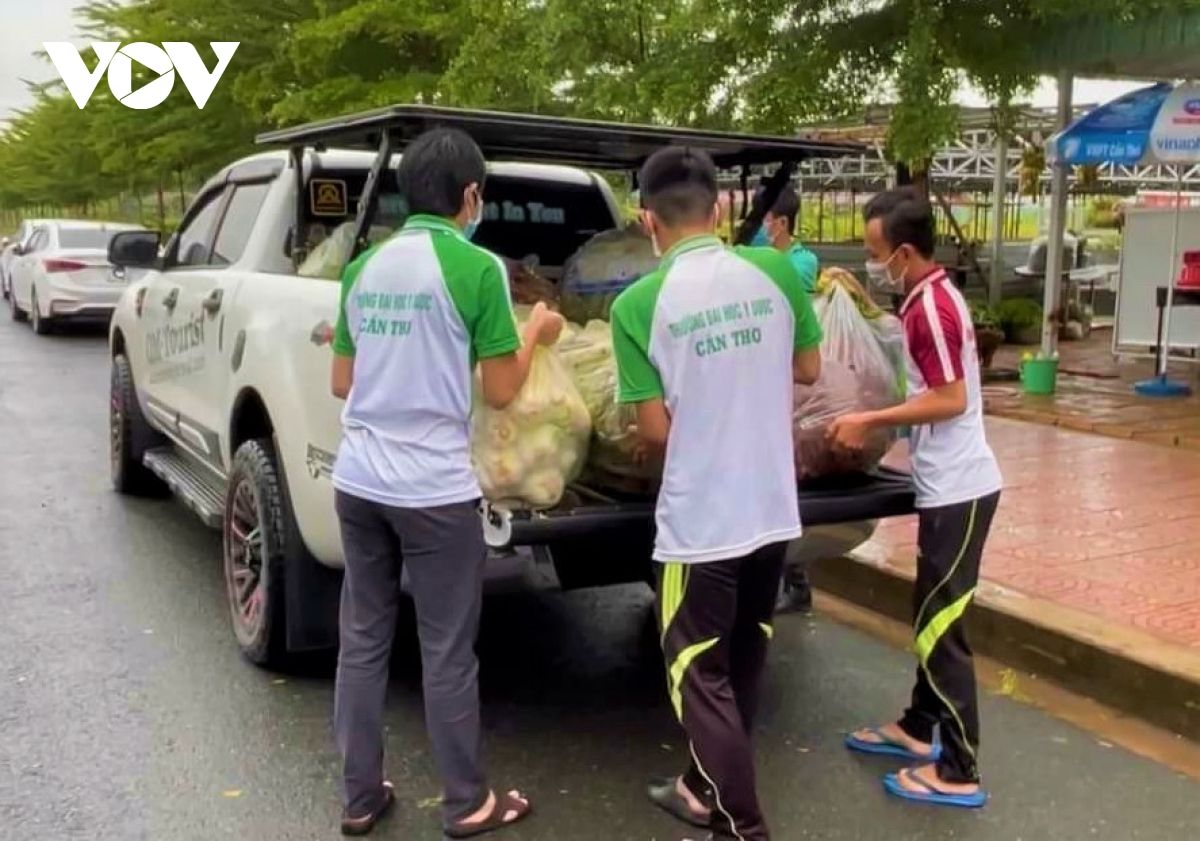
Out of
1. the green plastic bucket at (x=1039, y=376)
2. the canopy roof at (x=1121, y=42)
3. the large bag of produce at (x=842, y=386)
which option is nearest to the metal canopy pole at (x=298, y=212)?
the large bag of produce at (x=842, y=386)

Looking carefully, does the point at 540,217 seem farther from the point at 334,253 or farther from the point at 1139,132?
the point at 1139,132

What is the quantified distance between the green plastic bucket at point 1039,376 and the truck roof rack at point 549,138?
6.10 meters

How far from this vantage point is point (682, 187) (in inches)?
131

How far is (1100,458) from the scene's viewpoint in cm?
834

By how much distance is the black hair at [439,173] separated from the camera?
3449mm

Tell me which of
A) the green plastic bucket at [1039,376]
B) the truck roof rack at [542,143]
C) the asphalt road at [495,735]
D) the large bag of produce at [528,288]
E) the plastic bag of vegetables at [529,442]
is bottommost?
the asphalt road at [495,735]

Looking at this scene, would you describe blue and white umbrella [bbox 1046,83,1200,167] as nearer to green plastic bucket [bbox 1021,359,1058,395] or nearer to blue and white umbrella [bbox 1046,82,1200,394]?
blue and white umbrella [bbox 1046,82,1200,394]

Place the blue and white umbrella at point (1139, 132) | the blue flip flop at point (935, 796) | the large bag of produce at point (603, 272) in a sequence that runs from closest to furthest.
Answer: the blue flip flop at point (935, 796)
the large bag of produce at point (603, 272)
the blue and white umbrella at point (1139, 132)

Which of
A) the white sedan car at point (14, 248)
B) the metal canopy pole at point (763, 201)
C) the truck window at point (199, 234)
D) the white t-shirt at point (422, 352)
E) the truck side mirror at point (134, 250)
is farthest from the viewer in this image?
the white sedan car at point (14, 248)

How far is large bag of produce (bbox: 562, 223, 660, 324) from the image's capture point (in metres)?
4.94

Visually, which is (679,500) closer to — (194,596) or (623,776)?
(623,776)

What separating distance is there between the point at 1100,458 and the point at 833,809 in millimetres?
5206

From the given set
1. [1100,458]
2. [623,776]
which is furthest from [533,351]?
[1100,458]

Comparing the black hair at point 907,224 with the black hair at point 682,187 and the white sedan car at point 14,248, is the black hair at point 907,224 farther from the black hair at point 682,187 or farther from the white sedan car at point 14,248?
the white sedan car at point 14,248
